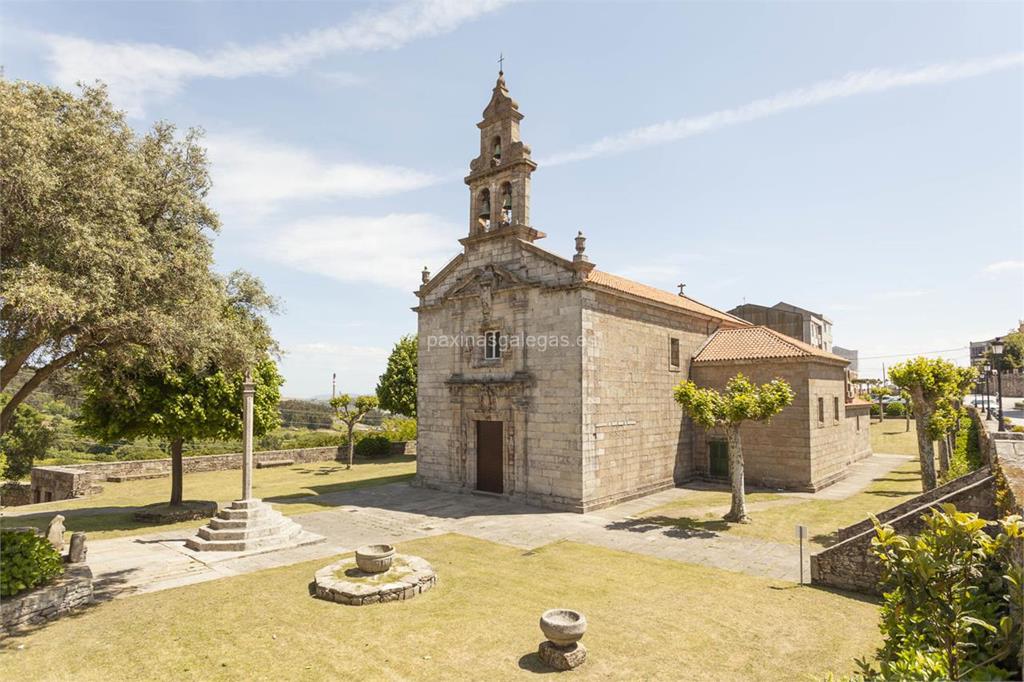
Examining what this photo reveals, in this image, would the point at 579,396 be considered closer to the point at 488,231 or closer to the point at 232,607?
the point at 488,231

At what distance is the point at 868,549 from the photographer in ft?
33.3

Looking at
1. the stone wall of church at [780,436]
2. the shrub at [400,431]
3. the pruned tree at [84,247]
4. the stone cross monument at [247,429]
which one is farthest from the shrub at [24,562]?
the shrub at [400,431]

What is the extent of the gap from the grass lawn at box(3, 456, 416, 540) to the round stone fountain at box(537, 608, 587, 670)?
519 inches

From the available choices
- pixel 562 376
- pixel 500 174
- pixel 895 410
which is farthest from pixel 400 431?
pixel 895 410

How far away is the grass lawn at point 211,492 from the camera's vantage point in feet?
54.9

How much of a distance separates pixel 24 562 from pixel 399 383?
95.1 ft

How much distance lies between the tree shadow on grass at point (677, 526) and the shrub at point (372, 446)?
75.4 feet

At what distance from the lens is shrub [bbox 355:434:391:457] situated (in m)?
35.6

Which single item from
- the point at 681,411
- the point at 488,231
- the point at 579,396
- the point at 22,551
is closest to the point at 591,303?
the point at 579,396

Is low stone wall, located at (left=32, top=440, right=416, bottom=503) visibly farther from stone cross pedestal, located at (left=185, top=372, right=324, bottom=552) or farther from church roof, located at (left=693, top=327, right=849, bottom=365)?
church roof, located at (left=693, top=327, right=849, bottom=365)

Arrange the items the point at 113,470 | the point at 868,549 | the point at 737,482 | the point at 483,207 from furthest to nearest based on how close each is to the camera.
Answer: the point at 113,470 < the point at 483,207 < the point at 737,482 < the point at 868,549

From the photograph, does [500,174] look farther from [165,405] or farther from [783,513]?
[783,513]

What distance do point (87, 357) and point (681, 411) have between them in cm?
2048

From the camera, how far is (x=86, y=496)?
73.6 feet
